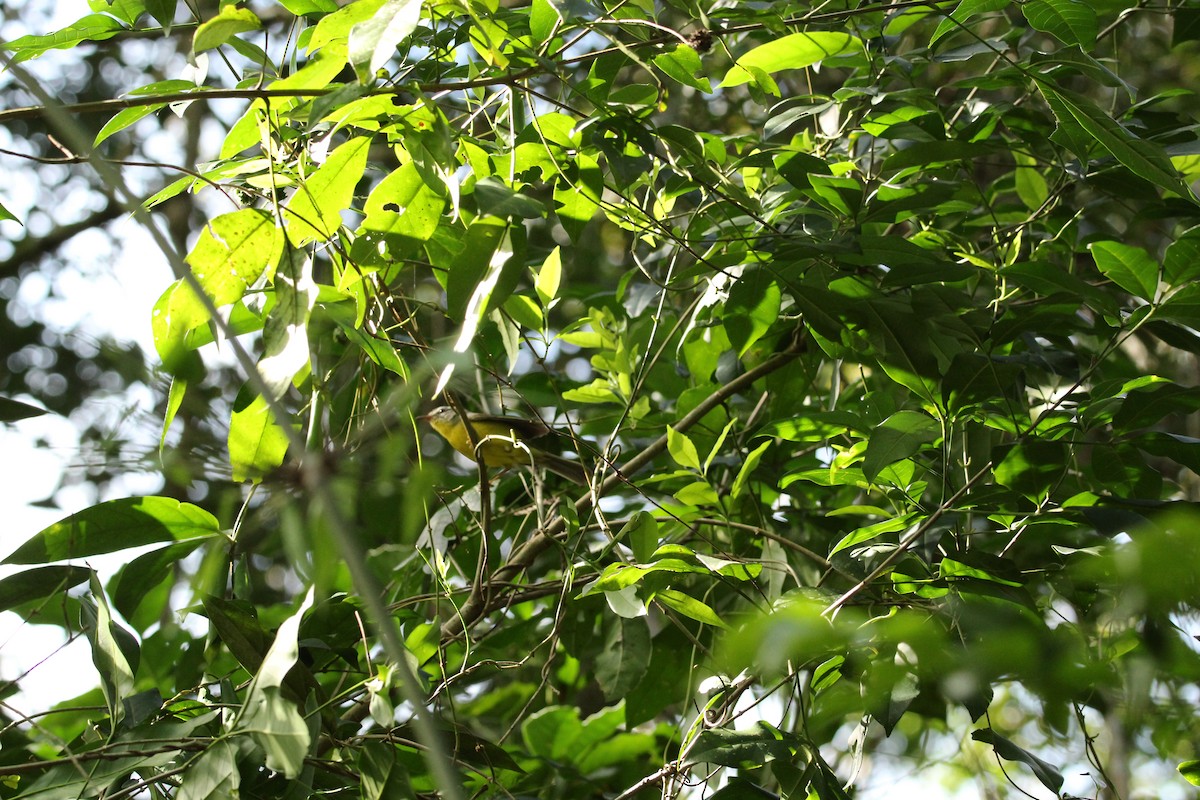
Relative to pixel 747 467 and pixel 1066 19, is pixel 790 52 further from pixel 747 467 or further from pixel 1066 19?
pixel 747 467

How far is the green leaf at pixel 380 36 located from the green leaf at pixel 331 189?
137 mm

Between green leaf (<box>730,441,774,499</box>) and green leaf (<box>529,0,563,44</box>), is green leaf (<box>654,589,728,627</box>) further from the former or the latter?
green leaf (<box>529,0,563,44</box>)

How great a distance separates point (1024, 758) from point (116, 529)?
2.75ft

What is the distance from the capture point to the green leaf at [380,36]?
0.61 metres

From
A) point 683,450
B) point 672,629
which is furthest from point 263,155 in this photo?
point 672,629

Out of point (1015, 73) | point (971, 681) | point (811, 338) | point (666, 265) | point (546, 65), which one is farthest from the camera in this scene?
point (666, 265)

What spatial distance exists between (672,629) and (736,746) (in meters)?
0.43

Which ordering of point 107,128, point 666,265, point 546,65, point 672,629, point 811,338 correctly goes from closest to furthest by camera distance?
point 546,65, point 107,128, point 811,338, point 672,629, point 666,265

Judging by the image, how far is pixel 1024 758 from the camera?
0.83 m

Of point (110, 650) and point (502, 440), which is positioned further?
point (502, 440)

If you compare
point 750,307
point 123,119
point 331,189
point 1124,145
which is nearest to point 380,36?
point 331,189

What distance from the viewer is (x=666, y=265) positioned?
1.40m

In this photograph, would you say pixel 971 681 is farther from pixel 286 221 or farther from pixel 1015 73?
pixel 1015 73

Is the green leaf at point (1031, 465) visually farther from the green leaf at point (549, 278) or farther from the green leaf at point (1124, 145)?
the green leaf at point (549, 278)
